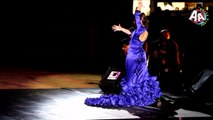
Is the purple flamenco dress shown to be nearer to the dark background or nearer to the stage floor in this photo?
the stage floor

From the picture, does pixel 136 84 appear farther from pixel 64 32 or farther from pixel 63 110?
pixel 64 32

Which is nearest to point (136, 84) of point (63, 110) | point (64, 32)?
point (63, 110)

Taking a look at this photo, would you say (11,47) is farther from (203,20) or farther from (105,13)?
(203,20)

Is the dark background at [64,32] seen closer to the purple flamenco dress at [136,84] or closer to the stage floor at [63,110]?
the stage floor at [63,110]

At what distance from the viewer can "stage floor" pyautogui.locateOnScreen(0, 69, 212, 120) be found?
8648 mm

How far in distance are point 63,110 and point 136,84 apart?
74.8 inches

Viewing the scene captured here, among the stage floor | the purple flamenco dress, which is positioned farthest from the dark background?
the purple flamenco dress

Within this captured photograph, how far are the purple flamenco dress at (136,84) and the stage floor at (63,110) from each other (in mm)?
271

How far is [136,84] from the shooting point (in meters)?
10.1

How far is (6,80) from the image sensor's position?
1424 cm

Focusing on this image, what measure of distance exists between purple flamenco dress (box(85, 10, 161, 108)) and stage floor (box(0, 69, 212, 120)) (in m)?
0.27

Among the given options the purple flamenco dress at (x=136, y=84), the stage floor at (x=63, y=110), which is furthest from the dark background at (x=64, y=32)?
the purple flamenco dress at (x=136, y=84)

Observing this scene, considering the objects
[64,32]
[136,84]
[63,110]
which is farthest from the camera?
[64,32]

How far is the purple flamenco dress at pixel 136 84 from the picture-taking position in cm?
999
